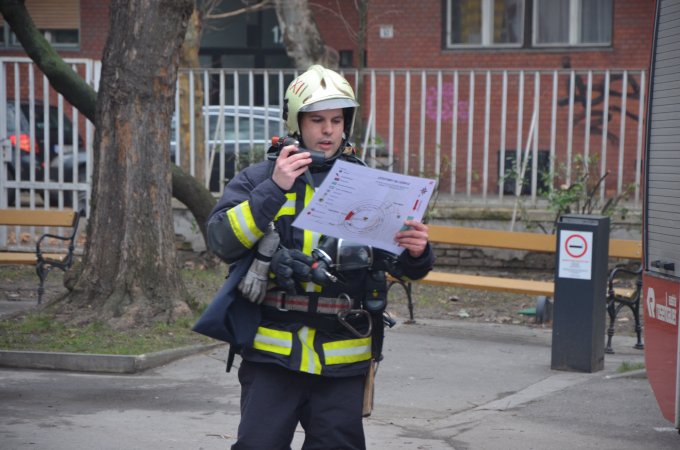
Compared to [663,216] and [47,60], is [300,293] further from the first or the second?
[47,60]

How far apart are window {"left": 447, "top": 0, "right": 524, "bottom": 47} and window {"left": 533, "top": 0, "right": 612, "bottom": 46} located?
0.35m

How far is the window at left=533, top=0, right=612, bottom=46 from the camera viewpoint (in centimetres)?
1748

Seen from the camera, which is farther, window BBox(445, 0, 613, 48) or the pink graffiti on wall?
window BBox(445, 0, 613, 48)

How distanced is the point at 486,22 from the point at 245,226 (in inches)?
580

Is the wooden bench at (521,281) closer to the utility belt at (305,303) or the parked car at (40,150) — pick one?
the parked car at (40,150)

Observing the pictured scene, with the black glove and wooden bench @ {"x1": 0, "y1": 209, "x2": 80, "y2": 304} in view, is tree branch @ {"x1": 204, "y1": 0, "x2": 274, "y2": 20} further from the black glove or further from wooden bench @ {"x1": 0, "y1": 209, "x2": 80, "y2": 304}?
the black glove

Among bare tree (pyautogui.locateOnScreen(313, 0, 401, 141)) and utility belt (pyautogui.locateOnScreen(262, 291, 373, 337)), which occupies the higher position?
bare tree (pyautogui.locateOnScreen(313, 0, 401, 141))

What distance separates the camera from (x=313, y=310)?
12.3 feet

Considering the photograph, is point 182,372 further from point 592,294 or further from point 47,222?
point 47,222

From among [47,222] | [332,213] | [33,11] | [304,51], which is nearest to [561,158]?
[304,51]

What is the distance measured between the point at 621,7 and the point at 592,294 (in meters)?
10.9

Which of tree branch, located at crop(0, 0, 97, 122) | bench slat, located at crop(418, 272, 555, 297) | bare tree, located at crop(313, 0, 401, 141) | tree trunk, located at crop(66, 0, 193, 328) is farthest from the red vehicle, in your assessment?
tree branch, located at crop(0, 0, 97, 122)

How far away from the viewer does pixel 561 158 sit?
13.2 m

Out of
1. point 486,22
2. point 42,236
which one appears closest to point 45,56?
point 42,236
